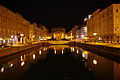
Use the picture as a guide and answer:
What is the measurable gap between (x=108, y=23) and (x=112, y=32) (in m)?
6.01

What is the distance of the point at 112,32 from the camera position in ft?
186

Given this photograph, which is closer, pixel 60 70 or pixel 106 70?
pixel 106 70

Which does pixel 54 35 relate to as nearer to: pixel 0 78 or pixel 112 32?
pixel 112 32

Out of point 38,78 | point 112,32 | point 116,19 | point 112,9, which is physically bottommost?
point 38,78

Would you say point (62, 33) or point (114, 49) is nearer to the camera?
point (114, 49)

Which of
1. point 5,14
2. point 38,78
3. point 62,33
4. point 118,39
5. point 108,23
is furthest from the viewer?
point 62,33

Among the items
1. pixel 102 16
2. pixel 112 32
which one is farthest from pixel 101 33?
pixel 112 32

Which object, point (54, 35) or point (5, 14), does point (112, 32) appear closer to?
point (5, 14)

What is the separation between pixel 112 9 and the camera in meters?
57.4

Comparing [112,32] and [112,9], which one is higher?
[112,9]

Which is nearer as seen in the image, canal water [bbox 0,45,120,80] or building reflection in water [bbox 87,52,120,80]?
building reflection in water [bbox 87,52,120,80]

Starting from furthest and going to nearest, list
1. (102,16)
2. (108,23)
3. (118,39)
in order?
(102,16) < (108,23) < (118,39)

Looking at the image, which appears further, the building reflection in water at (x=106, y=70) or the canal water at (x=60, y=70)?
the canal water at (x=60, y=70)

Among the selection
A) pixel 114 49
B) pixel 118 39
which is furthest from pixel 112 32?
pixel 114 49
